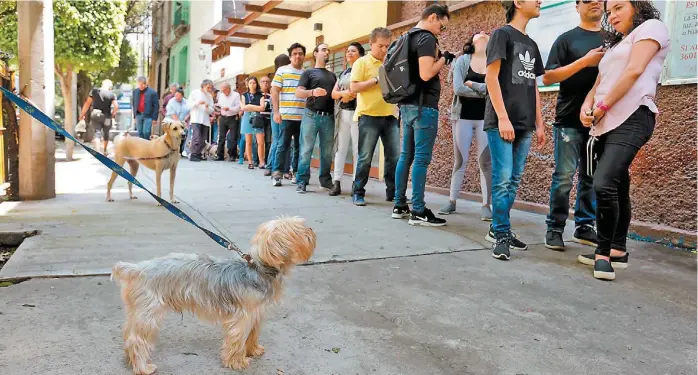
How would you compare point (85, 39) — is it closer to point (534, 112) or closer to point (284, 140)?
point (284, 140)

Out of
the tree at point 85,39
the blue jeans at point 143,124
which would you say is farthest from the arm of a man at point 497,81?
the tree at point 85,39

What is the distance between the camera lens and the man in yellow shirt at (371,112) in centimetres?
592

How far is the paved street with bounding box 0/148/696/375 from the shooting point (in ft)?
7.63

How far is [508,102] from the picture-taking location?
4102 millimetres

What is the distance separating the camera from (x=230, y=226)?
4.85 metres

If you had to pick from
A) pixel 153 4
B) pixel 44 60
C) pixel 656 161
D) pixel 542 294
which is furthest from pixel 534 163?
pixel 153 4

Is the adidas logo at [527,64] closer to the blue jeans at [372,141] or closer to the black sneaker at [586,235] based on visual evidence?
the black sneaker at [586,235]

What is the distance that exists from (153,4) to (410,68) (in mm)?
33612

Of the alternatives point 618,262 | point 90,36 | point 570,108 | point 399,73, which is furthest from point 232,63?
point 618,262

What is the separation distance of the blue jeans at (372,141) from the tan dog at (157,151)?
7.23 ft

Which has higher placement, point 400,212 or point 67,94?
point 67,94

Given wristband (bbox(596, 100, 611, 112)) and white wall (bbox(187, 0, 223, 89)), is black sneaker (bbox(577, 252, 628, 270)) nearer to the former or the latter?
wristband (bbox(596, 100, 611, 112))

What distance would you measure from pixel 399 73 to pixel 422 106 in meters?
0.38

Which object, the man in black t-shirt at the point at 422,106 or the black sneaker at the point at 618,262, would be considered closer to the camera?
the black sneaker at the point at 618,262
